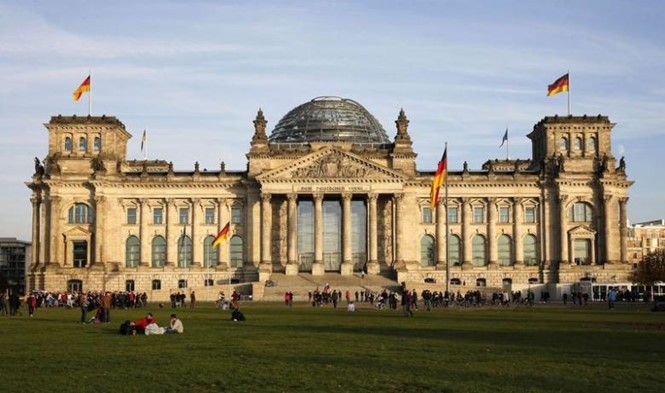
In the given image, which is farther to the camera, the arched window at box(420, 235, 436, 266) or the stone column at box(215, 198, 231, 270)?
the arched window at box(420, 235, 436, 266)

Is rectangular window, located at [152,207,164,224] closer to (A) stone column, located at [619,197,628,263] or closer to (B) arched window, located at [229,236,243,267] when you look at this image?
(B) arched window, located at [229,236,243,267]

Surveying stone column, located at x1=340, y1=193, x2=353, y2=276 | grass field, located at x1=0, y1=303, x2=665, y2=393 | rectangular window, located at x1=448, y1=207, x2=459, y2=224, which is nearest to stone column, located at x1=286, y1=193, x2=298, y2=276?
stone column, located at x1=340, y1=193, x2=353, y2=276

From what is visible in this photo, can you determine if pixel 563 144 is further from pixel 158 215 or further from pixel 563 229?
pixel 158 215

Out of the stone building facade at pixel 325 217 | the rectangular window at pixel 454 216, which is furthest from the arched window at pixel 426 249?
the rectangular window at pixel 454 216

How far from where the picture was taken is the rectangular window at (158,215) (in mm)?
120125

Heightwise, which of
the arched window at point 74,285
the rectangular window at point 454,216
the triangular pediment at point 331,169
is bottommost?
the arched window at point 74,285

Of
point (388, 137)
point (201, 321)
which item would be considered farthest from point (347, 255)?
point (201, 321)

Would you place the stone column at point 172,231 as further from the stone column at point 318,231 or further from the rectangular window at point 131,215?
the stone column at point 318,231

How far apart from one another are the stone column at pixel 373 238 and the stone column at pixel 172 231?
24.3m

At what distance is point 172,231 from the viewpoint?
11956 cm

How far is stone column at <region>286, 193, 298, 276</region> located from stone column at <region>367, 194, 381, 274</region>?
887 cm

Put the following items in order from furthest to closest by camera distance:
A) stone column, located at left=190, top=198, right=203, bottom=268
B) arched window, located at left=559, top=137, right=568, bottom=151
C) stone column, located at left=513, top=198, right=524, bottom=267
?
arched window, located at left=559, top=137, right=568, bottom=151, stone column, located at left=513, top=198, right=524, bottom=267, stone column, located at left=190, top=198, right=203, bottom=268

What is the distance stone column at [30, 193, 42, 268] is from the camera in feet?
385

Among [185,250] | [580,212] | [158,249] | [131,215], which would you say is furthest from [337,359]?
[580,212]
